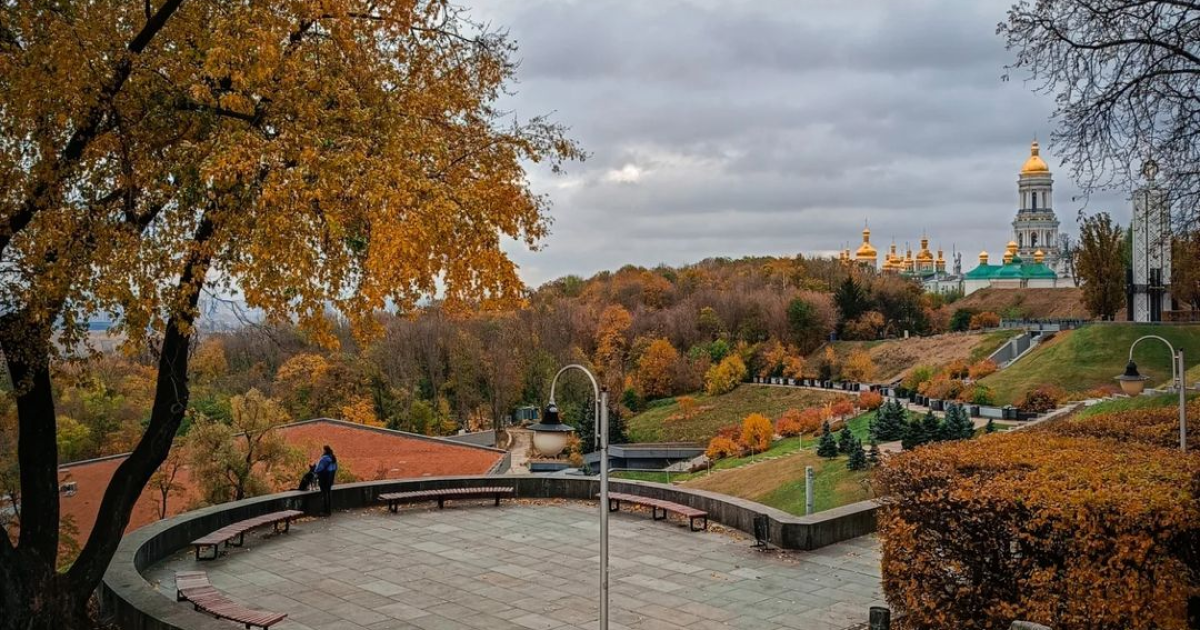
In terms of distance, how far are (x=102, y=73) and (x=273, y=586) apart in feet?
20.0

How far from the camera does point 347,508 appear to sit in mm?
15273

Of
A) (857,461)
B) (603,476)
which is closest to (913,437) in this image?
(857,461)

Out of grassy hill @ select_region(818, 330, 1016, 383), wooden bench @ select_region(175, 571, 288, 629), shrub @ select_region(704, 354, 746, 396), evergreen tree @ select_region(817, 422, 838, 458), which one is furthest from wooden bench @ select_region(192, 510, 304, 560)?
grassy hill @ select_region(818, 330, 1016, 383)

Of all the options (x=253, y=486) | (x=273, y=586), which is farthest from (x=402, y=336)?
(x=273, y=586)

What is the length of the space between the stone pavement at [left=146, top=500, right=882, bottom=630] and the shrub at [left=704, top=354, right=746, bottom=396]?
171 feet

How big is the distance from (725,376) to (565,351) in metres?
12.0

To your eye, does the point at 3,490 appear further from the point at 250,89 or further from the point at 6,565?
the point at 250,89

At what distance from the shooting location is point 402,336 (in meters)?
56.8

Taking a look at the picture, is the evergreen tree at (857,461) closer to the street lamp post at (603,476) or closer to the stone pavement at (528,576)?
the stone pavement at (528,576)

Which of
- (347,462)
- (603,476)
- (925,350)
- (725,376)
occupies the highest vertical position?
(603,476)

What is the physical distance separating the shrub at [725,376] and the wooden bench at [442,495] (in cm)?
5084

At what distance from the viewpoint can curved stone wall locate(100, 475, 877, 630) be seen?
29.5ft

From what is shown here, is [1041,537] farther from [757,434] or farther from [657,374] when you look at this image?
[657,374]

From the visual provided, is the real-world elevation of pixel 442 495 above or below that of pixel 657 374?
above
